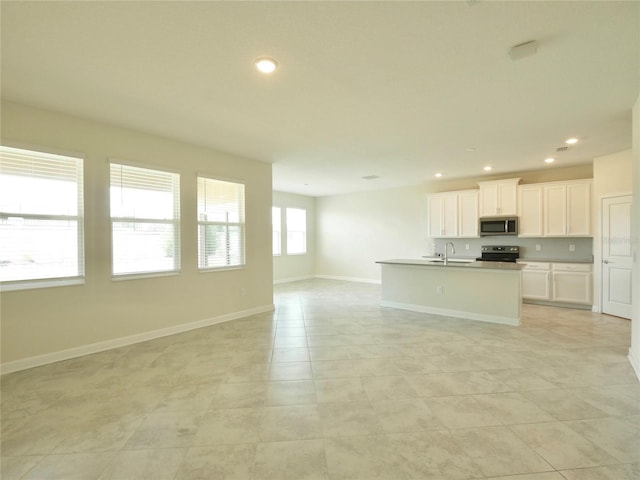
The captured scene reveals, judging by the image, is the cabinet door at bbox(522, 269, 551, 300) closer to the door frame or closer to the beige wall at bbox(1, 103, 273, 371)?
the door frame

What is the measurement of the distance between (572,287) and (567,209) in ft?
4.88

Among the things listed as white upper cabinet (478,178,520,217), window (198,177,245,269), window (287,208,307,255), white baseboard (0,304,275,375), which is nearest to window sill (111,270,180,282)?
window (198,177,245,269)

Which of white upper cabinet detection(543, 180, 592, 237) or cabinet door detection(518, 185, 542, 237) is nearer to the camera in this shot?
white upper cabinet detection(543, 180, 592, 237)

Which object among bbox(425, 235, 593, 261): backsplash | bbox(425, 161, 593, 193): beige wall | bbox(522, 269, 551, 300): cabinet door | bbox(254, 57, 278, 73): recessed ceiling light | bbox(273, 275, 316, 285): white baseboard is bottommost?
bbox(273, 275, 316, 285): white baseboard

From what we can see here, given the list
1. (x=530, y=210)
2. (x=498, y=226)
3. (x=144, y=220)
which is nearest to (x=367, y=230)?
(x=498, y=226)

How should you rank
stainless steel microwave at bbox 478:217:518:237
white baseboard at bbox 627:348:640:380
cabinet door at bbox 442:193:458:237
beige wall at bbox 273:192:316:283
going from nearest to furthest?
white baseboard at bbox 627:348:640:380, stainless steel microwave at bbox 478:217:518:237, cabinet door at bbox 442:193:458:237, beige wall at bbox 273:192:316:283

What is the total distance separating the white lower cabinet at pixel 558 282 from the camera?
5.44 metres

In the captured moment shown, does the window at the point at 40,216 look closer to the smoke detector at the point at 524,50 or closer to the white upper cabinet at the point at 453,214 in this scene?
the smoke detector at the point at 524,50

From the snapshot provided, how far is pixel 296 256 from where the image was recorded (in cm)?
963

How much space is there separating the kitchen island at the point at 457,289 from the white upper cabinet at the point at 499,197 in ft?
6.23

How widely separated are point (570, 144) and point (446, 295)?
2972 millimetres

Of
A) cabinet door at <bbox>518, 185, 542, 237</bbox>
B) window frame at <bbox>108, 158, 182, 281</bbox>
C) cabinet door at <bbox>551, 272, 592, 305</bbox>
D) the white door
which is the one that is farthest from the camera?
cabinet door at <bbox>518, 185, 542, 237</bbox>

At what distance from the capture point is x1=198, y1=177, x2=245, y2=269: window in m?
4.66

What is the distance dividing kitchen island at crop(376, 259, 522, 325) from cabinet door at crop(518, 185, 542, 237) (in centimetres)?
178
